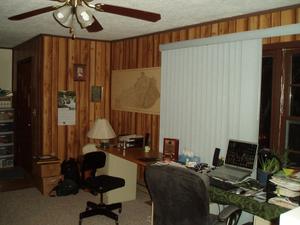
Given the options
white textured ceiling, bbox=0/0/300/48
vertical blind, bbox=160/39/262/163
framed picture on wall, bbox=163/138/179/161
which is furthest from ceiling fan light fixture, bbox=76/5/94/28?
framed picture on wall, bbox=163/138/179/161

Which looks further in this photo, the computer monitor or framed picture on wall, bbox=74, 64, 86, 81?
framed picture on wall, bbox=74, 64, 86, 81

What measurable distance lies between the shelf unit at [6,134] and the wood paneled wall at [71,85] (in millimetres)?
1556

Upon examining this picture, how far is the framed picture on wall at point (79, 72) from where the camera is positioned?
5.29m

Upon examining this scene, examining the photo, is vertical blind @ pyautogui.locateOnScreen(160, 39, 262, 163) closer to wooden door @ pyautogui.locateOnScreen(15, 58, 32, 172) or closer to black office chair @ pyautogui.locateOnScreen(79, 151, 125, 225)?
black office chair @ pyautogui.locateOnScreen(79, 151, 125, 225)

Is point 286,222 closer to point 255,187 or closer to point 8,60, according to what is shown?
point 255,187

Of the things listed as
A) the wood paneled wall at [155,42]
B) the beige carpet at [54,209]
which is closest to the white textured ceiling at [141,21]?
the wood paneled wall at [155,42]

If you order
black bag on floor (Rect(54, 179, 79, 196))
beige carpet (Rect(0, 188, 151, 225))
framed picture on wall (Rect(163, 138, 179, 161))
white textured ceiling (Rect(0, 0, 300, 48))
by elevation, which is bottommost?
beige carpet (Rect(0, 188, 151, 225))

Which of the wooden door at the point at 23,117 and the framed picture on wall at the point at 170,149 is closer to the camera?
the framed picture on wall at the point at 170,149

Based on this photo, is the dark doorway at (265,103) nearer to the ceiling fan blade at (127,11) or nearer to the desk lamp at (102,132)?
the ceiling fan blade at (127,11)

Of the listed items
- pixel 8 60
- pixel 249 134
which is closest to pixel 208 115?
pixel 249 134

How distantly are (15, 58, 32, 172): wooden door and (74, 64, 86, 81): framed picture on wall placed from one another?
0.93m

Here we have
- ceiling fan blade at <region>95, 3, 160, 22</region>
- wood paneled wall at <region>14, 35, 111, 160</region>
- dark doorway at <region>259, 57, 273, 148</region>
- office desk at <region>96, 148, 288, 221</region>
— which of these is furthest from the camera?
wood paneled wall at <region>14, 35, 111, 160</region>

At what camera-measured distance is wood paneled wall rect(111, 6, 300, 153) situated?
3.09m

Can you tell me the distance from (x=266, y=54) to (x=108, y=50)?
3.06 metres
